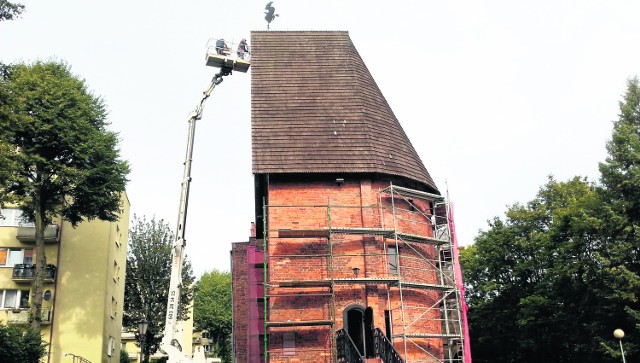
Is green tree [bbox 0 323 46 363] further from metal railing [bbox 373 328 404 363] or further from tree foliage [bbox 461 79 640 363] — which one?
tree foliage [bbox 461 79 640 363]

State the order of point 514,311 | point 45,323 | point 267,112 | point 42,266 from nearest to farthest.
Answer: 1. point 267,112
2. point 42,266
3. point 45,323
4. point 514,311

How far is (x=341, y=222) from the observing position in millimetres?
20578

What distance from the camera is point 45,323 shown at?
96.4 feet

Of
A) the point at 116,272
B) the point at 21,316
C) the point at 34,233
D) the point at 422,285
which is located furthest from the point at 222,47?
the point at 116,272

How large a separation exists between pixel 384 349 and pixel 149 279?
78.7ft

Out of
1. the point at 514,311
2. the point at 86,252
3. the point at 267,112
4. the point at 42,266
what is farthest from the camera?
the point at 514,311

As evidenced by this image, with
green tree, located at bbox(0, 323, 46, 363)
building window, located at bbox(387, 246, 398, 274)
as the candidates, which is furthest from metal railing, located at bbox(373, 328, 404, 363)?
green tree, located at bbox(0, 323, 46, 363)

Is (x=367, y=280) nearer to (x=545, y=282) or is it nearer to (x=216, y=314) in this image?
(x=545, y=282)

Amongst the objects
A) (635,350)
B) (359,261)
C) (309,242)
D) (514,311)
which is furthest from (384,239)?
(514,311)

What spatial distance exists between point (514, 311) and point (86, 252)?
24.4m

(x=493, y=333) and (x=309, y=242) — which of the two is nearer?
(x=309, y=242)

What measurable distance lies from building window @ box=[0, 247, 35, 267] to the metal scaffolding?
1618 cm

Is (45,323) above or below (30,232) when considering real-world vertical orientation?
below

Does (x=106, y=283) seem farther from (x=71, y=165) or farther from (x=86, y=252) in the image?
(x=71, y=165)
